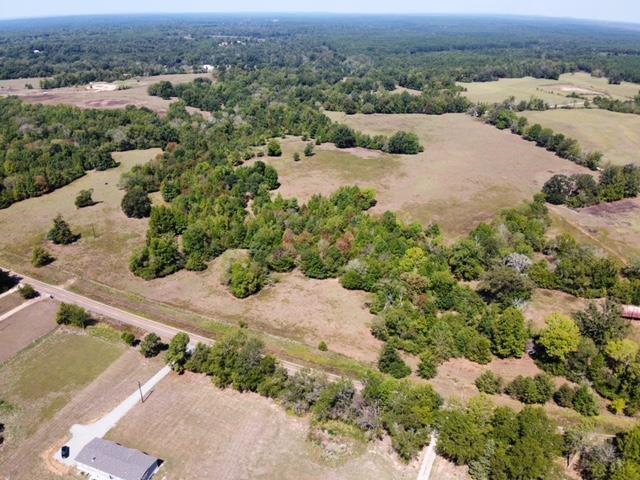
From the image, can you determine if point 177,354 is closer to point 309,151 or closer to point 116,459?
point 116,459

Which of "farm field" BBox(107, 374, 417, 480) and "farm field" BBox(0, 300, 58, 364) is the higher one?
"farm field" BBox(107, 374, 417, 480)

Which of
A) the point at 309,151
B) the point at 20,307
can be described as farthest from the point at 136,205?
the point at 309,151

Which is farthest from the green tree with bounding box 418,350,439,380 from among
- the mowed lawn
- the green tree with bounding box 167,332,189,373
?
the mowed lawn

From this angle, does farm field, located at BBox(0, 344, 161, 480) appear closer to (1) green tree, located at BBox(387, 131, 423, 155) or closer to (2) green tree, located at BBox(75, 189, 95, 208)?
(2) green tree, located at BBox(75, 189, 95, 208)

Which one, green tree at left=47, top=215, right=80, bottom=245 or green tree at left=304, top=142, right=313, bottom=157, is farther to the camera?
green tree at left=304, top=142, right=313, bottom=157

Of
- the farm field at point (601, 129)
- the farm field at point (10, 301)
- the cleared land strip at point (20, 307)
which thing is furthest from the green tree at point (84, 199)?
the farm field at point (601, 129)

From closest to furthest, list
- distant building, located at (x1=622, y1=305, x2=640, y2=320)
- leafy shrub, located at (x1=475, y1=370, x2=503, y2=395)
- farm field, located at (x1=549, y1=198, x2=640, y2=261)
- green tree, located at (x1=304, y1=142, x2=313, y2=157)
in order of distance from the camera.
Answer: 1. leafy shrub, located at (x1=475, y1=370, x2=503, y2=395)
2. distant building, located at (x1=622, y1=305, x2=640, y2=320)
3. farm field, located at (x1=549, y1=198, x2=640, y2=261)
4. green tree, located at (x1=304, y1=142, x2=313, y2=157)

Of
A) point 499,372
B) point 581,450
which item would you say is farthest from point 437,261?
point 581,450
